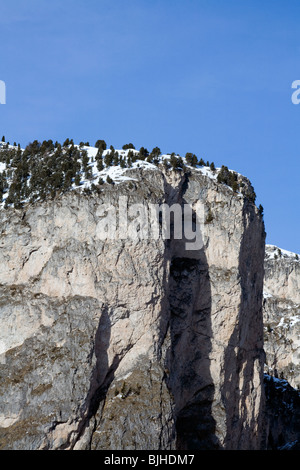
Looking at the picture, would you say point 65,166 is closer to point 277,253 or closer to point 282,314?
point 282,314

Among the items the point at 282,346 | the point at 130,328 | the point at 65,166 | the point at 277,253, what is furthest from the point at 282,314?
the point at 130,328

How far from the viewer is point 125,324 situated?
81.3 metres

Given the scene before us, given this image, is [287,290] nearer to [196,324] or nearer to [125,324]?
[196,324]

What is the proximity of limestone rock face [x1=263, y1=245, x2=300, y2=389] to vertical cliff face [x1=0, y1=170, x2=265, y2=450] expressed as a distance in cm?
5277

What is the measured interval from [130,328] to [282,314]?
82.7m

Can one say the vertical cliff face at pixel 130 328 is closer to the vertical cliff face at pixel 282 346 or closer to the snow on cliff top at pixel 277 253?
the vertical cliff face at pixel 282 346

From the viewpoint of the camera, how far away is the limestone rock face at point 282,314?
495ft

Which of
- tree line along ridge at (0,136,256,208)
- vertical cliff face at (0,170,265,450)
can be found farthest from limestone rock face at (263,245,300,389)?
tree line along ridge at (0,136,256,208)

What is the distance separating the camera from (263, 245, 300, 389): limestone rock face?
15088 centimetres

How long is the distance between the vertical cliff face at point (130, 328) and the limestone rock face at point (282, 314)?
52.8 m

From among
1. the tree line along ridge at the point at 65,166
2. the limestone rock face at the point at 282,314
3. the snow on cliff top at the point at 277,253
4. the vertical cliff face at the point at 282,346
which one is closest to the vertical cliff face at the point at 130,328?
the tree line along ridge at the point at 65,166

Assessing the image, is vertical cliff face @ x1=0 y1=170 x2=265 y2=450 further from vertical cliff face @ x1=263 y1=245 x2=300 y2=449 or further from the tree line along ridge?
vertical cliff face @ x1=263 y1=245 x2=300 y2=449

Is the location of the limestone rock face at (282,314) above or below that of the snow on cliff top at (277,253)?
below
